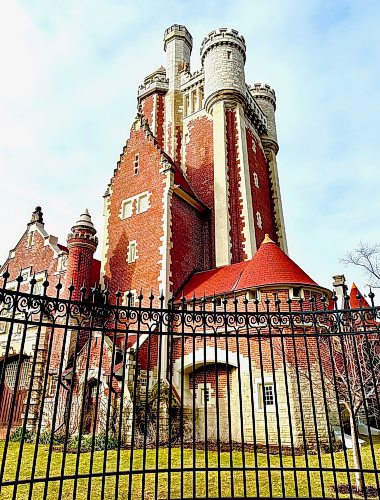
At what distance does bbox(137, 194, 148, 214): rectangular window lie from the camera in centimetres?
2155

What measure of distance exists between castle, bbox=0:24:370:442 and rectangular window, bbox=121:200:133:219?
8 centimetres

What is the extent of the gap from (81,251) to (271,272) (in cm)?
1008

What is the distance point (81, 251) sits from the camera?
20.3 meters

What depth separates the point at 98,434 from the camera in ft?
45.6

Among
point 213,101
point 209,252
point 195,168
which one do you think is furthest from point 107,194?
point 213,101

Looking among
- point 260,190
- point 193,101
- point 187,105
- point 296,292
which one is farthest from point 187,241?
point 193,101

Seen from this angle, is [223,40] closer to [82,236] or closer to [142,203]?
[142,203]

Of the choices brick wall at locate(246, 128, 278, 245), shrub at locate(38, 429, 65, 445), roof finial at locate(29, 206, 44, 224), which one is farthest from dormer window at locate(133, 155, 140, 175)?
shrub at locate(38, 429, 65, 445)

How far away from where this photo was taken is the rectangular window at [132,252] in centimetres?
2074

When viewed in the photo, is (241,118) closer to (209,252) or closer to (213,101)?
(213,101)

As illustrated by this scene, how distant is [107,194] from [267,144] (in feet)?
43.7

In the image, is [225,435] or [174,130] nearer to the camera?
[225,435]

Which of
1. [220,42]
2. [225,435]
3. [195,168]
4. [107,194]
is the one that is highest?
[220,42]

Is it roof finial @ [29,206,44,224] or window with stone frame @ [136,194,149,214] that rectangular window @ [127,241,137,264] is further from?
roof finial @ [29,206,44,224]
